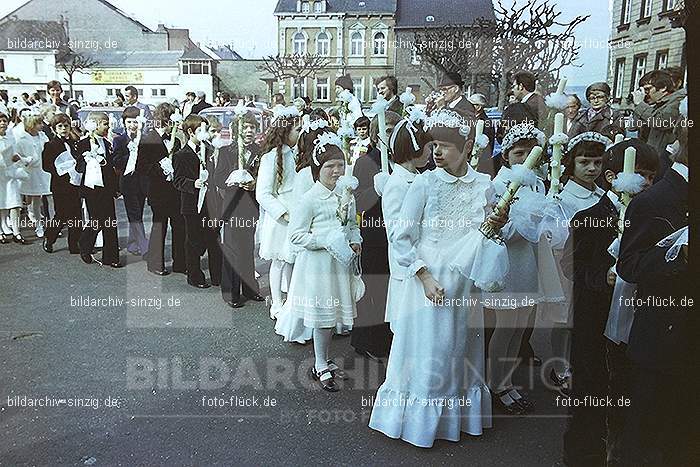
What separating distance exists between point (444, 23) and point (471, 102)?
0.65m

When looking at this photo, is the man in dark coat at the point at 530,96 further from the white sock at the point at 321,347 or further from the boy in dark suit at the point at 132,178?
the boy in dark suit at the point at 132,178

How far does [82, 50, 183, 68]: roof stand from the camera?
566 cm

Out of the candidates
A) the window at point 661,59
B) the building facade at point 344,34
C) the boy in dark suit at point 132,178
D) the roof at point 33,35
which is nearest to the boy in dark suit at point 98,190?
the boy in dark suit at point 132,178

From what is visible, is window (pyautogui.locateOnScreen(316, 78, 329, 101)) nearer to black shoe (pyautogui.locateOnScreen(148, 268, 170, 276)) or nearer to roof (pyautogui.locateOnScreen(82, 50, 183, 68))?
roof (pyautogui.locateOnScreen(82, 50, 183, 68))

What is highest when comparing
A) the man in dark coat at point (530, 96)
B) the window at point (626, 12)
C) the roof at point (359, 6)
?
the roof at point (359, 6)

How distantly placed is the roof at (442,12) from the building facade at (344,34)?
0.22m

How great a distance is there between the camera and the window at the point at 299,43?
4340 millimetres

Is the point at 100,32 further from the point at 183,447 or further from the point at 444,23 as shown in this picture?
the point at 183,447

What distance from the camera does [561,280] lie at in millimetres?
3520

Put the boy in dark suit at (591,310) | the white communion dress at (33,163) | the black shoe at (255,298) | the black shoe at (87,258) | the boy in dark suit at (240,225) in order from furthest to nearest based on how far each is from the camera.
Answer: the white communion dress at (33,163) < the black shoe at (87,258) < the black shoe at (255,298) < the boy in dark suit at (240,225) < the boy in dark suit at (591,310)

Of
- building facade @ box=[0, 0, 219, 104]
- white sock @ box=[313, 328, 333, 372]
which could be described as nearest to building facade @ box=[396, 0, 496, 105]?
building facade @ box=[0, 0, 219, 104]

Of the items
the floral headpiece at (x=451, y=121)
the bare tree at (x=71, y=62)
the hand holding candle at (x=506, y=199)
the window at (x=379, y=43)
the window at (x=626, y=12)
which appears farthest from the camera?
the bare tree at (x=71, y=62)

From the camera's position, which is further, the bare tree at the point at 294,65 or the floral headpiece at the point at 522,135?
the bare tree at the point at 294,65

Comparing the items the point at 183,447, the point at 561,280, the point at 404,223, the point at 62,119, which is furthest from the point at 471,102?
the point at 62,119
